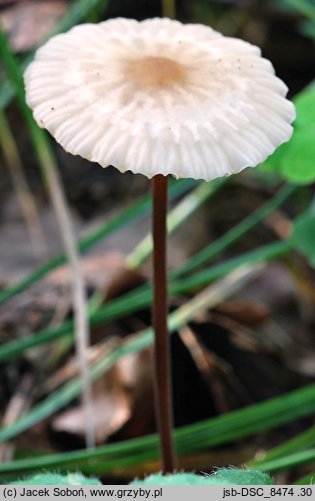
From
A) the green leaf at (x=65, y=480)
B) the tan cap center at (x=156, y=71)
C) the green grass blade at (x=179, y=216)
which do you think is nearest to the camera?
the green leaf at (x=65, y=480)

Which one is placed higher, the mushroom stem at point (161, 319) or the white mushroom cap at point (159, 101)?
the white mushroom cap at point (159, 101)

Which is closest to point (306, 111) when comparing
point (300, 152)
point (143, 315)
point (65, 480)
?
point (300, 152)

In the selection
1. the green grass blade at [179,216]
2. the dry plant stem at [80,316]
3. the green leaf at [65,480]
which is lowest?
the green leaf at [65,480]

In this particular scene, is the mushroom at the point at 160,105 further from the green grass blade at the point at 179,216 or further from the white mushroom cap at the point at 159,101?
the green grass blade at the point at 179,216

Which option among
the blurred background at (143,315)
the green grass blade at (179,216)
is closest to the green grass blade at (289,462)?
the blurred background at (143,315)

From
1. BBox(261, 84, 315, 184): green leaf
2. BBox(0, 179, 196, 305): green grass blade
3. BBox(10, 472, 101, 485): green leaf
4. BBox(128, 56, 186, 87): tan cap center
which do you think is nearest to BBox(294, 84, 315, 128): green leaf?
BBox(261, 84, 315, 184): green leaf

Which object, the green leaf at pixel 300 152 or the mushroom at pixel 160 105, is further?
the green leaf at pixel 300 152

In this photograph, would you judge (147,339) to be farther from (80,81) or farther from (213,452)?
(80,81)

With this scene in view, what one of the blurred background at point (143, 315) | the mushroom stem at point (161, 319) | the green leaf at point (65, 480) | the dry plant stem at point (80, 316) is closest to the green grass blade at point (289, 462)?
the blurred background at point (143, 315)

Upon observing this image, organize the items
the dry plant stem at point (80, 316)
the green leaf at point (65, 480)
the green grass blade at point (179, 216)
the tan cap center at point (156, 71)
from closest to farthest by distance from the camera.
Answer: the green leaf at point (65, 480)
the tan cap center at point (156, 71)
the dry plant stem at point (80, 316)
the green grass blade at point (179, 216)
